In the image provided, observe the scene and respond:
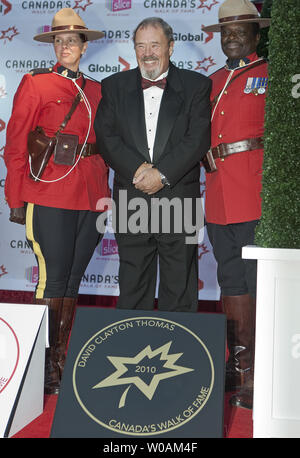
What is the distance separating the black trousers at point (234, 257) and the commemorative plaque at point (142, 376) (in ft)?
2.12

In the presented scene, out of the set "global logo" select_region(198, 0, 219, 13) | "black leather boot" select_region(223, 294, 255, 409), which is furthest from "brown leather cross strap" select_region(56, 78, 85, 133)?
"global logo" select_region(198, 0, 219, 13)

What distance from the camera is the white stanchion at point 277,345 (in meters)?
2.12

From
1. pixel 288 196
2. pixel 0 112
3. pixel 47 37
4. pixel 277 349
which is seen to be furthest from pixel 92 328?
pixel 0 112

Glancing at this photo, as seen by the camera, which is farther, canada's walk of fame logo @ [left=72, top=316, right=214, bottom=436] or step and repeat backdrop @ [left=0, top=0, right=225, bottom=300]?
step and repeat backdrop @ [left=0, top=0, right=225, bottom=300]

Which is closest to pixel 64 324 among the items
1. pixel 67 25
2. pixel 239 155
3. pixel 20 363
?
pixel 20 363

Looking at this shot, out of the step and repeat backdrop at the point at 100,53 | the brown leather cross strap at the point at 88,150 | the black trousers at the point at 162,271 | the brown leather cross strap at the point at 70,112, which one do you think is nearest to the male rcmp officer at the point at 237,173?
the black trousers at the point at 162,271

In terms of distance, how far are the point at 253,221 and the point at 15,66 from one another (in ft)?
8.71

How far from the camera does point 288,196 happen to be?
2205mm

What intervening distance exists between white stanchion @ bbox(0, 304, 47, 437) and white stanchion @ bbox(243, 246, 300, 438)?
33.8 inches

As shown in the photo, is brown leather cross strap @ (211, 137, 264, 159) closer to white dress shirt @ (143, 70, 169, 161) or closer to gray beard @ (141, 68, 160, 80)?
white dress shirt @ (143, 70, 169, 161)

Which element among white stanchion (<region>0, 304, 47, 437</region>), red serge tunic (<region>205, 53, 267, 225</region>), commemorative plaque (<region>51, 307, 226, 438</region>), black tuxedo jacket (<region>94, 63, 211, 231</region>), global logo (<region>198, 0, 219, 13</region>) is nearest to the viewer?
commemorative plaque (<region>51, 307, 226, 438</region>)

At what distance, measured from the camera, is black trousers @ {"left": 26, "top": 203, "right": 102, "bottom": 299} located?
9.45 feet

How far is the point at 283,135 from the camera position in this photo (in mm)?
2195
